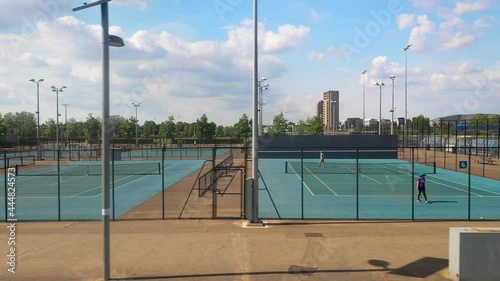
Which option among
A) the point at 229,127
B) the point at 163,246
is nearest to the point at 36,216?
the point at 163,246

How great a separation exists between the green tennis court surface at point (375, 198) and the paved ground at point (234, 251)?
7.83 feet

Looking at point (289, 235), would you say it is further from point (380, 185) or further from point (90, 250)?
point (380, 185)

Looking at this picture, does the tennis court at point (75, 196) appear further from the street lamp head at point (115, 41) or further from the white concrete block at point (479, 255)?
the white concrete block at point (479, 255)

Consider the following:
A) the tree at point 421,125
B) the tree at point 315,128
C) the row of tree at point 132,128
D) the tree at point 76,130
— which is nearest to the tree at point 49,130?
the row of tree at point 132,128

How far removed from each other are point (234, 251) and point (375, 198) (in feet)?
47.7

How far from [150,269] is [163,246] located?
6.22ft

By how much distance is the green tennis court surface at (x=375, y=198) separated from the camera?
55.4ft

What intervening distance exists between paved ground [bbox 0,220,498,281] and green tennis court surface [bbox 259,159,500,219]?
2385 millimetres

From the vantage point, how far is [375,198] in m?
22.2

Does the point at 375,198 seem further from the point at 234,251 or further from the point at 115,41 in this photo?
the point at 115,41

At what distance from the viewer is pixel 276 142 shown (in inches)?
2175

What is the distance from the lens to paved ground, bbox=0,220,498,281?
28.3 ft

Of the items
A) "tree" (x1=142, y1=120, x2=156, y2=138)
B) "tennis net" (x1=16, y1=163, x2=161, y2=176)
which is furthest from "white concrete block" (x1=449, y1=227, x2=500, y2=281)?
"tree" (x1=142, y1=120, x2=156, y2=138)

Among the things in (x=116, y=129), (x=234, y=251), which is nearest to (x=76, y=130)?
(x=116, y=129)
